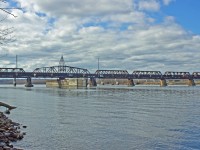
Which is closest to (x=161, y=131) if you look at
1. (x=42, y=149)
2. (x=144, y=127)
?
(x=144, y=127)

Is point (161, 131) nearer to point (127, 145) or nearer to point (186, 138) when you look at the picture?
point (186, 138)

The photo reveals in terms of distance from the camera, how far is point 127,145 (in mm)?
27781

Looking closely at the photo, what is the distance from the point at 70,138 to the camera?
31219 mm

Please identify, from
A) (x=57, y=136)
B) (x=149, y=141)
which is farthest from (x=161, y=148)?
(x=57, y=136)

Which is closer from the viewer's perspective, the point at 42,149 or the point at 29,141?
the point at 42,149

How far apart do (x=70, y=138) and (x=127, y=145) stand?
6112mm

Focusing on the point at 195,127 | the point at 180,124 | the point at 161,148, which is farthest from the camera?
the point at 180,124

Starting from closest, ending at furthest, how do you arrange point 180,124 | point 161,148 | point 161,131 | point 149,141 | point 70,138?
1. point 161,148
2. point 149,141
3. point 70,138
4. point 161,131
5. point 180,124

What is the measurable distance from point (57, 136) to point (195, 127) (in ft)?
50.9

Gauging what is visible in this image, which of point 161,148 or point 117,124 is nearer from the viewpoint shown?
point 161,148

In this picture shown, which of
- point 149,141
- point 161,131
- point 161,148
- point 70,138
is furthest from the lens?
point 161,131

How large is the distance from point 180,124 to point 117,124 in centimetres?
755

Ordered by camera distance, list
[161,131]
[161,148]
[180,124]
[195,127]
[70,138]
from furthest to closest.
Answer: [180,124], [195,127], [161,131], [70,138], [161,148]

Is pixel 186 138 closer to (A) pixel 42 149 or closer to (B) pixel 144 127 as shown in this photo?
(B) pixel 144 127
